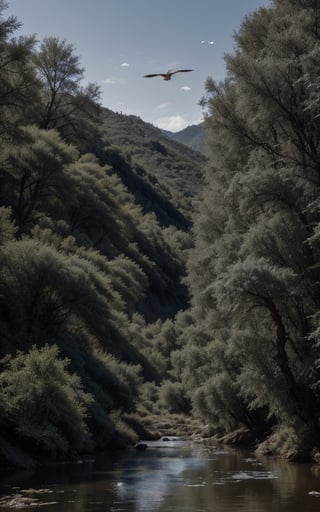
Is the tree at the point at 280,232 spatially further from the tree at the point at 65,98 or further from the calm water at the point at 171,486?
the tree at the point at 65,98

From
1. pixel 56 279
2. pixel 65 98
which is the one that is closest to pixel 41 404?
pixel 56 279

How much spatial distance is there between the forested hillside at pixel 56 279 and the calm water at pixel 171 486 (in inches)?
101

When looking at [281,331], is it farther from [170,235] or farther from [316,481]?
[170,235]

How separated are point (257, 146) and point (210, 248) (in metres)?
11.6

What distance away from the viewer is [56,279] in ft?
106

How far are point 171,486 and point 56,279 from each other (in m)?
14.1

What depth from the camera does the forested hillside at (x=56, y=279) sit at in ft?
86.6

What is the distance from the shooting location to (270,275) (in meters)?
23.7

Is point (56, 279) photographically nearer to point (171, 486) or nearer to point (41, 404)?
point (41, 404)

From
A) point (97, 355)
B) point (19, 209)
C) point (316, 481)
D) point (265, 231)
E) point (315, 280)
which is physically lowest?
point (316, 481)

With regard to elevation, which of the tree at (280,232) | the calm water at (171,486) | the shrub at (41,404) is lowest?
the calm water at (171,486)

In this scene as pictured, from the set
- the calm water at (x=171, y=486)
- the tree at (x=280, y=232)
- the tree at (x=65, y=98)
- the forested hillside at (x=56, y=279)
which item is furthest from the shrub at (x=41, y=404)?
the tree at (x=65, y=98)

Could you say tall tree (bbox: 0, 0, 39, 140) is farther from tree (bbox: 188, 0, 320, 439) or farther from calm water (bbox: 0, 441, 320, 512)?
calm water (bbox: 0, 441, 320, 512)

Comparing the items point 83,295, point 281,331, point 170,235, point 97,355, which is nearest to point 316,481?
point 281,331
